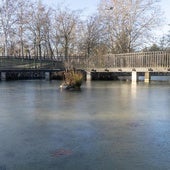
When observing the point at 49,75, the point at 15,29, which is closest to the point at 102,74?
the point at 49,75

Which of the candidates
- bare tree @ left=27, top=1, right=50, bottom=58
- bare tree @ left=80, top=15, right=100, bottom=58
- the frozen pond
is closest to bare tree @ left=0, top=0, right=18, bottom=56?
bare tree @ left=27, top=1, right=50, bottom=58

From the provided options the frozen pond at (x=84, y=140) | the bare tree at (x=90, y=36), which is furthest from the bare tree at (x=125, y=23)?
the frozen pond at (x=84, y=140)

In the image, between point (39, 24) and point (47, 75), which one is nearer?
point (47, 75)

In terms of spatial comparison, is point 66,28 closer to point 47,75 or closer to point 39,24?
point 39,24

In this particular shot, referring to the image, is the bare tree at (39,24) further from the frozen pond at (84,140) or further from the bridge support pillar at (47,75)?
the frozen pond at (84,140)

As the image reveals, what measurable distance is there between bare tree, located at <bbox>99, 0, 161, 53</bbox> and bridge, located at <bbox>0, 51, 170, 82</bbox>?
201 inches

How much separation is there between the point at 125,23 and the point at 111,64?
6666 mm

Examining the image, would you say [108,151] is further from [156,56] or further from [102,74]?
[102,74]

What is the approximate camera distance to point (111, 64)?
2447 centimetres

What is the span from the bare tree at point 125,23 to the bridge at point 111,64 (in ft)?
16.7

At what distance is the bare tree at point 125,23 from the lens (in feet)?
96.6

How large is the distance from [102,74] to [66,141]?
21.0 m

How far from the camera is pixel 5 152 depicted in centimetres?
416

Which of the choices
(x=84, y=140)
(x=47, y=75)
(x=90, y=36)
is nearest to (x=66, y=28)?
(x=90, y=36)
